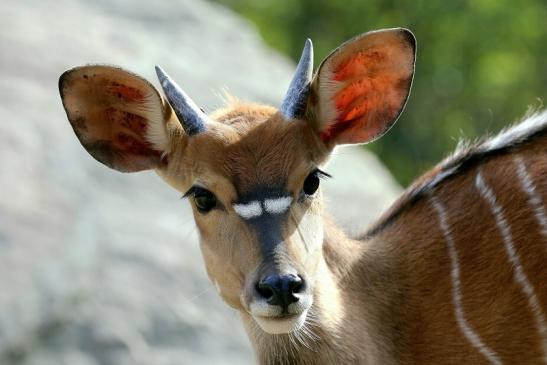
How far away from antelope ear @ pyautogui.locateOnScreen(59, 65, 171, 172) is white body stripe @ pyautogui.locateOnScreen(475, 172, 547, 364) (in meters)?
1.24

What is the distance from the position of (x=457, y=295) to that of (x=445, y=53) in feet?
66.2

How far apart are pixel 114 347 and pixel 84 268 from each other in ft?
2.08

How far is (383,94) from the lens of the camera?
5.13 metres

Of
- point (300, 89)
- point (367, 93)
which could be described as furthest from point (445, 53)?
point (300, 89)

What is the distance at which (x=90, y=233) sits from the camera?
8.77 m

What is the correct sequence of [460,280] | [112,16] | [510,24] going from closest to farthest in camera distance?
[460,280] → [112,16] → [510,24]

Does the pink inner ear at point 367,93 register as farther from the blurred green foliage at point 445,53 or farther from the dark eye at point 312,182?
the blurred green foliage at point 445,53

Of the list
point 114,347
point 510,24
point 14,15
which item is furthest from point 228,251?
point 510,24

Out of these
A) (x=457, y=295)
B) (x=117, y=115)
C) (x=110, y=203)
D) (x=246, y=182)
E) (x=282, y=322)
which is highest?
(x=110, y=203)

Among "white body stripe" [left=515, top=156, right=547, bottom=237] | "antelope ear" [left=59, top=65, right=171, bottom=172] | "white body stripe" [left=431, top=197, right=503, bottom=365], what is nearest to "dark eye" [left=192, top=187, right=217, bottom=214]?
"antelope ear" [left=59, top=65, right=171, bottom=172]

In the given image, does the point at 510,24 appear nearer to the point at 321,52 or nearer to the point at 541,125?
the point at 321,52

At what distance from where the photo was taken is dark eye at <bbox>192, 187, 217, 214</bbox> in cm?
475

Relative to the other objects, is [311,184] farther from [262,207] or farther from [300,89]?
[300,89]

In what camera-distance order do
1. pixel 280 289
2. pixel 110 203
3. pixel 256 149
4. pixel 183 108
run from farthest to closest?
pixel 110 203 → pixel 183 108 → pixel 256 149 → pixel 280 289
